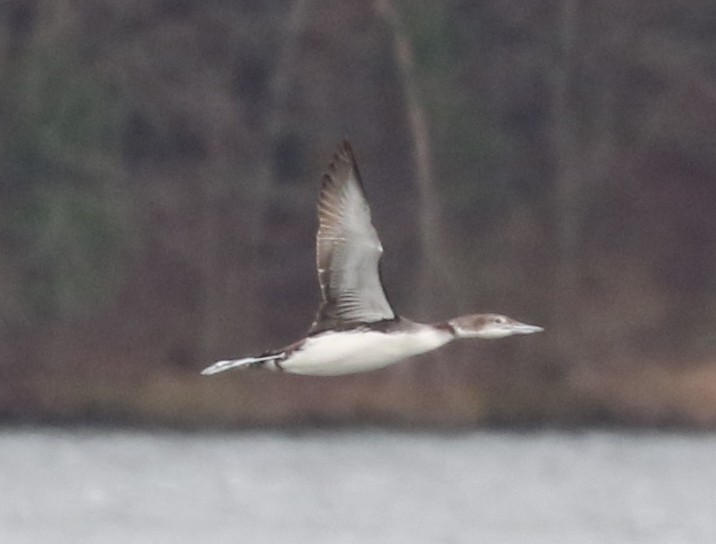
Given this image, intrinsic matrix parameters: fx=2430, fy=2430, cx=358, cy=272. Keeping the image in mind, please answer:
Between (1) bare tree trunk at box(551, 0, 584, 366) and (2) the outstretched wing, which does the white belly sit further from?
(1) bare tree trunk at box(551, 0, 584, 366)

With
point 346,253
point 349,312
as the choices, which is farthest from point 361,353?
point 346,253

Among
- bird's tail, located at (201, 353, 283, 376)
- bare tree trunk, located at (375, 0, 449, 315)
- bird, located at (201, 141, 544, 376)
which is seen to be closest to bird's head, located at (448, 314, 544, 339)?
bird, located at (201, 141, 544, 376)

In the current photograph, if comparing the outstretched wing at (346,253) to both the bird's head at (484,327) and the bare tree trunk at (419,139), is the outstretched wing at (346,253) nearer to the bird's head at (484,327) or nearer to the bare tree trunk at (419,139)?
the bird's head at (484,327)

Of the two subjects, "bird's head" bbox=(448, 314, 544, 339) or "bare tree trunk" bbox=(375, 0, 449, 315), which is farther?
"bare tree trunk" bbox=(375, 0, 449, 315)

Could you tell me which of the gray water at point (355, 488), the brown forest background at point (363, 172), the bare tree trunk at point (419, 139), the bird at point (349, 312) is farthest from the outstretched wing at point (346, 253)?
the bare tree trunk at point (419, 139)

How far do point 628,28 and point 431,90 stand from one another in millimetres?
2077

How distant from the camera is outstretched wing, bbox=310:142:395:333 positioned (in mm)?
9477

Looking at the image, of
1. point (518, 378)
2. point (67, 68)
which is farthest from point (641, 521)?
point (67, 68)

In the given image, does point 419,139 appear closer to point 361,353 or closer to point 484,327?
point 484,327

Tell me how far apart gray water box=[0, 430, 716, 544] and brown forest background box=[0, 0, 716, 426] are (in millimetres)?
1103

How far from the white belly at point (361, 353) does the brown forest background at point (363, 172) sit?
43.1ft

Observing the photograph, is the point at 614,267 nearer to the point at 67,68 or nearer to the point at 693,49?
the point at 693,49

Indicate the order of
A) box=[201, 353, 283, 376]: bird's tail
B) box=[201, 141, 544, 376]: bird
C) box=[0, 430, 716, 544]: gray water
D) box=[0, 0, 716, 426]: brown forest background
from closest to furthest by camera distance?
box=[201, 353, 283, 376]: bird's tail, box=[201, 141, 544, 376]: bird, box=[0, 430, 716, 544]: gray water, box=[0, 0, 716, 426]: brown forest background

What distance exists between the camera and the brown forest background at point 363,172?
76.2 feet
